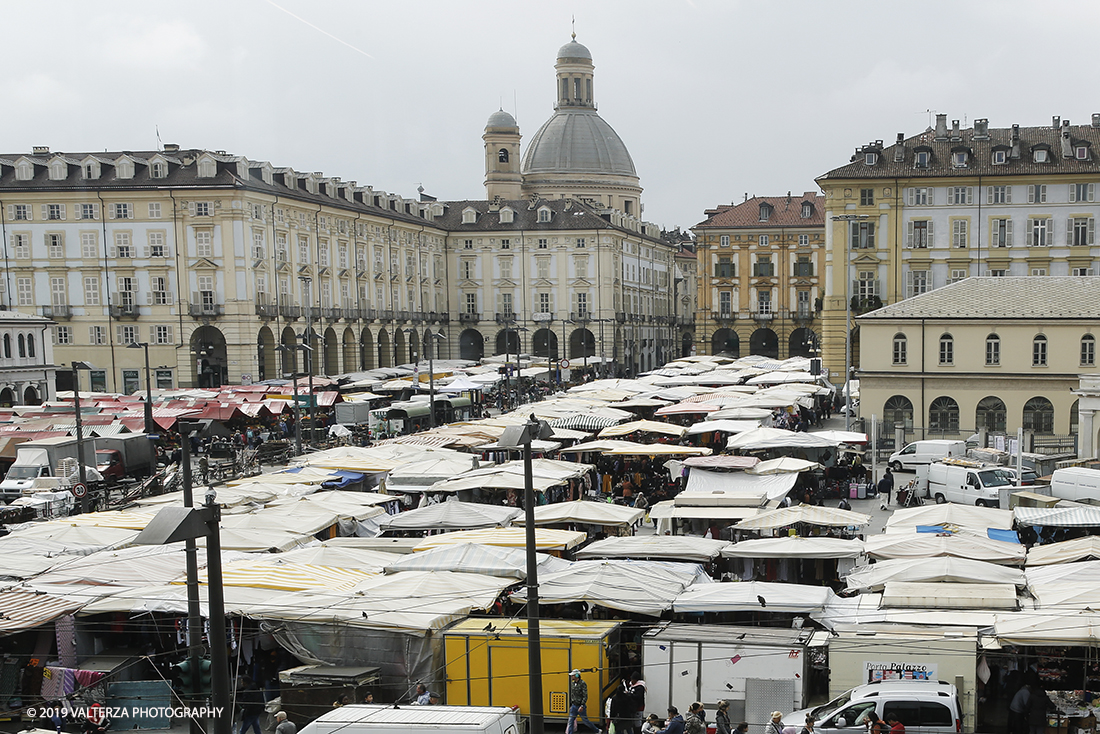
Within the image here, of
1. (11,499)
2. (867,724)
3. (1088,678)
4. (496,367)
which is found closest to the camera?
(867,724)

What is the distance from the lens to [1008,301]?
42469 mm

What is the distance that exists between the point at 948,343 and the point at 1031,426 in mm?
4011

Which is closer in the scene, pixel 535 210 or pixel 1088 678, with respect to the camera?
pixel 1088 678

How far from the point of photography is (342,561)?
64.1 ft

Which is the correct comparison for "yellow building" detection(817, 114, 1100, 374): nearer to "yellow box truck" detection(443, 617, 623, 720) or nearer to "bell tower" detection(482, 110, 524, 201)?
"yellow box truck" detection(443, 617, 623, 720)

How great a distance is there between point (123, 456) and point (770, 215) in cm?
7751

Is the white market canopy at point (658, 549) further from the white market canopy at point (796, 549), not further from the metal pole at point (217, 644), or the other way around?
the metal pole at point (217, 644)

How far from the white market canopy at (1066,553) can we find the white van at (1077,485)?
27.9ft

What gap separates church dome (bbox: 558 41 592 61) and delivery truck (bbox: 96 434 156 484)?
108 metres

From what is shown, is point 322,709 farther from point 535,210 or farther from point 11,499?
point 535,210

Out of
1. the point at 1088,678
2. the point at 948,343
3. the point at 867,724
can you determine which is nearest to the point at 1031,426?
the point at 948,343

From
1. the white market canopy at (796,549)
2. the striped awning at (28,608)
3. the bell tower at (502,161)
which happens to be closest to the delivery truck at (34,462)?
the striped awning at (28,608)

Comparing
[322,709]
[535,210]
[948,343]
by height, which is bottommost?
[322,709]

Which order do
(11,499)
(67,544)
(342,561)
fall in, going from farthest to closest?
1. (11,499)
2. (67,544)
3. (342,561)
